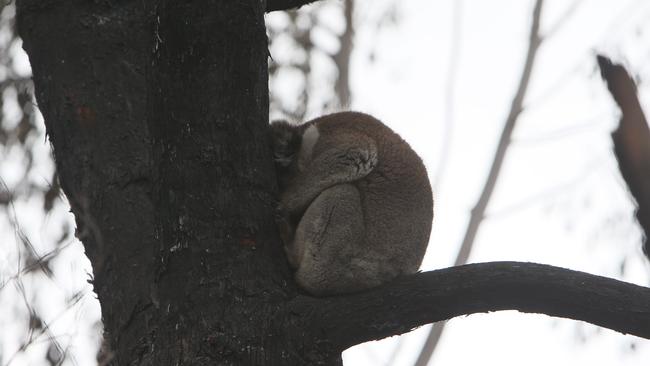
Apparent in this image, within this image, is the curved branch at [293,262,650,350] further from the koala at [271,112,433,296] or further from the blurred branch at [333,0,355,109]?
the blurred branch at [333,0,355,109]

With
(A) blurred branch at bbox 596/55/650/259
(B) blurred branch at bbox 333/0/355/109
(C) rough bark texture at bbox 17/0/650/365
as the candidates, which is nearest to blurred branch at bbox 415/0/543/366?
(B) blurred branch at bbox 333/0/355/109

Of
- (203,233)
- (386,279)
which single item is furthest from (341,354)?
(386,279)

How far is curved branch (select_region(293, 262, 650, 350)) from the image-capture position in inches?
122

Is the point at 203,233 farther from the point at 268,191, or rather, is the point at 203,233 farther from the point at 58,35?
the point at 58,35

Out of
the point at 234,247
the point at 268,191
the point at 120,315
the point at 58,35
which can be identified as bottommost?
the point at 120,315

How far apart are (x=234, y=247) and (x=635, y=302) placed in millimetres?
1344

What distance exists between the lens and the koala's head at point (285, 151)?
13.7 feet

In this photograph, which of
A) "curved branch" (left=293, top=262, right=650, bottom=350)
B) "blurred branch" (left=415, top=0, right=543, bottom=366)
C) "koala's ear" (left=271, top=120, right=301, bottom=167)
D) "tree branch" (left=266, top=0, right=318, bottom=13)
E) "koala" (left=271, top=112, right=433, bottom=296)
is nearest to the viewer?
"curved branch" (left=293, top=262, right=650, bottom=350)

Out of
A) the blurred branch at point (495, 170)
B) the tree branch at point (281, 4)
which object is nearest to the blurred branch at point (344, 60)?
the blurred branch at point (495, 170)

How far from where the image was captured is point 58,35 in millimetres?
3775

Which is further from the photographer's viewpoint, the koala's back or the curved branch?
the koala's back

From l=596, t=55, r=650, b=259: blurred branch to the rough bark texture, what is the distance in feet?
4.44

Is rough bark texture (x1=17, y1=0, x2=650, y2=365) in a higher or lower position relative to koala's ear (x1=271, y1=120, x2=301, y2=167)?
lower

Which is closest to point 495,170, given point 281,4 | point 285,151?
point 281,4
